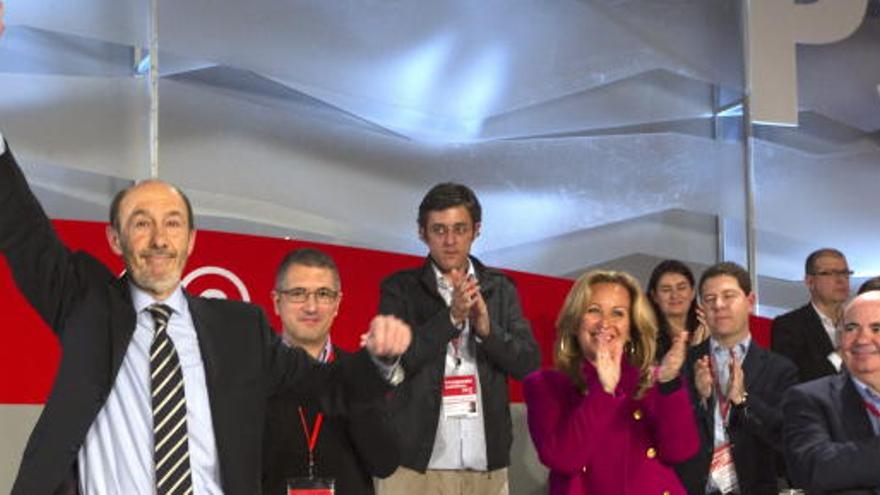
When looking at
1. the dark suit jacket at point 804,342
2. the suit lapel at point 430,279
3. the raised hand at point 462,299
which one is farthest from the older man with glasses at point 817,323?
the raised hand at point 462,299

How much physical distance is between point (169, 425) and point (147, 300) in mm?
319

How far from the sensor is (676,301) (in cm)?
599

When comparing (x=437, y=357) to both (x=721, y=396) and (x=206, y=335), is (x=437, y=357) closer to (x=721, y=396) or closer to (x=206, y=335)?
(x=721, y=396)

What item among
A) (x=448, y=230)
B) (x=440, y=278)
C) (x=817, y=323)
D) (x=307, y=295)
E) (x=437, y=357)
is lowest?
(x=437, y=357)

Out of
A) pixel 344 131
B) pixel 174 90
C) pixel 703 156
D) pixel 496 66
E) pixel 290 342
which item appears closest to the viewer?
pixel 290 342

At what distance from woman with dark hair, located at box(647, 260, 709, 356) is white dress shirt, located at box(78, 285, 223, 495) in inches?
129

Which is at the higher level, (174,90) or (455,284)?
(174,90)

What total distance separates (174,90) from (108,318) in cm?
298

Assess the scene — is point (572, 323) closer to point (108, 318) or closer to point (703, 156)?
point (108, 318)

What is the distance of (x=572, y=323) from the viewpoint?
4199 mm

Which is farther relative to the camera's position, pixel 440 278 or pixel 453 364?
pixel 440 278

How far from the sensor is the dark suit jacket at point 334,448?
3.66 meters

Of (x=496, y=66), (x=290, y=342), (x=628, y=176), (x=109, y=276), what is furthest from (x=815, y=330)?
(x=109, y=276)

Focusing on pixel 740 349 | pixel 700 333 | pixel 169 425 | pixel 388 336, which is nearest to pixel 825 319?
pixel 700 333
